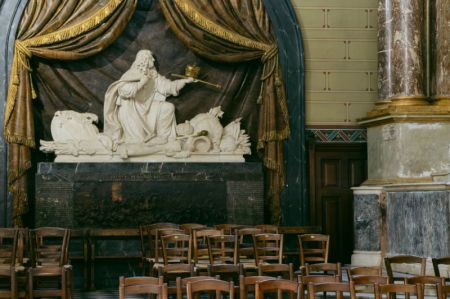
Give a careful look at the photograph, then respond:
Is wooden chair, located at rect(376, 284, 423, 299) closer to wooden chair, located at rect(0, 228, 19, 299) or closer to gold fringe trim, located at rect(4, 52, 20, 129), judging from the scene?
A: wooden chair, located at rect(0, 228, 19, 299)

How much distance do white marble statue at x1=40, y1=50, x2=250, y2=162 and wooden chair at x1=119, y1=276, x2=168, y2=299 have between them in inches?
243

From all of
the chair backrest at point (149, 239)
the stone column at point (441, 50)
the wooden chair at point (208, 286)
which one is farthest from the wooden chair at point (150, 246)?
the stone column at point (441, 50)

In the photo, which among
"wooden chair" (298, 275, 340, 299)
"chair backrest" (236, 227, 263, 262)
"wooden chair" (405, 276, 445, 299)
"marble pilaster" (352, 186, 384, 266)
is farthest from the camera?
"marble pilaster" (352, 186, 384, 266)

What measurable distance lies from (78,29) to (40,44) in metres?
0.54

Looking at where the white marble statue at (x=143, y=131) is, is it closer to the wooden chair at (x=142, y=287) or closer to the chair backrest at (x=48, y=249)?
the chair backrest at (x=48, y=249)

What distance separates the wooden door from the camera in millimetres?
13773

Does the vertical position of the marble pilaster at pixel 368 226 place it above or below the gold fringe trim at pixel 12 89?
below

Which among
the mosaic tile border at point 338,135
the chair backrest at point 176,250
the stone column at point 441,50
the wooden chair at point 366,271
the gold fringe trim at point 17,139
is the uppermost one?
the stone column at point 441,50

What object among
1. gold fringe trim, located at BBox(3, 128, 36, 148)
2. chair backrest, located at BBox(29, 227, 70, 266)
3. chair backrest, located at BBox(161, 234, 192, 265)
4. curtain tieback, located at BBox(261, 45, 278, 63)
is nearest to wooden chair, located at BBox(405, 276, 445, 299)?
chair backrest, located at BBox(161, 234, 192, 265)

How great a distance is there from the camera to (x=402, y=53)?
12.8 meters

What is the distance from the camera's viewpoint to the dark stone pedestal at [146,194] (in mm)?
12391

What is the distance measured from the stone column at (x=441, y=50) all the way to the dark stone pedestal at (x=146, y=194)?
2557 mm

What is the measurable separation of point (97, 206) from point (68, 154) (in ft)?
2.59

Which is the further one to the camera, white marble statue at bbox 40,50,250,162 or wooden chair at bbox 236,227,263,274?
white marble statue at bbox 40,50,250,162
